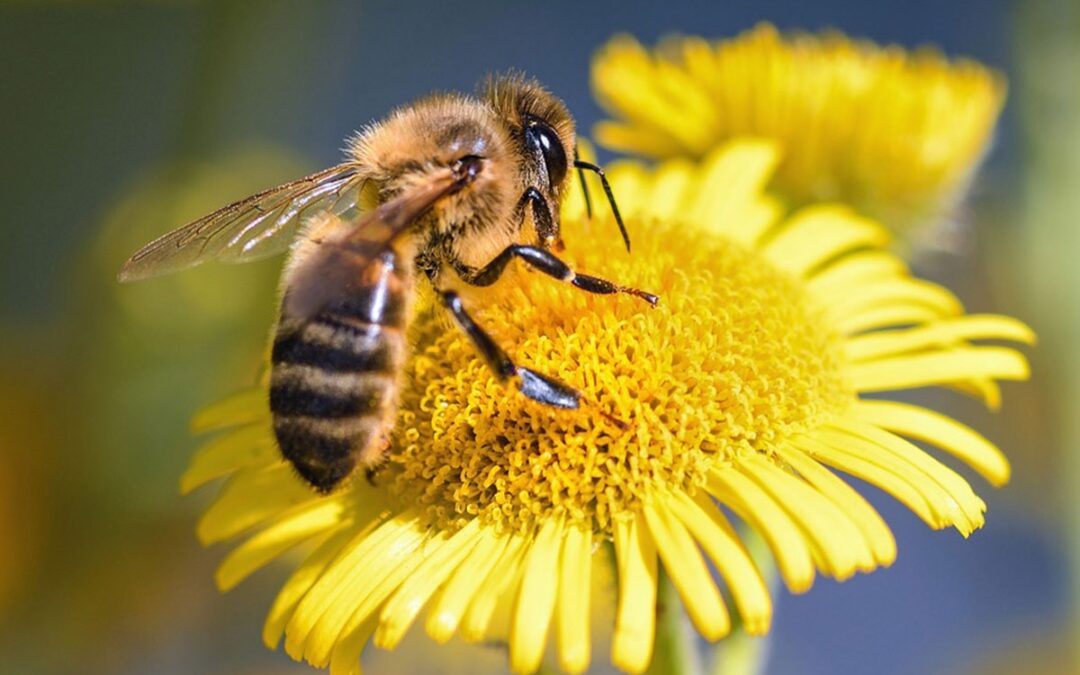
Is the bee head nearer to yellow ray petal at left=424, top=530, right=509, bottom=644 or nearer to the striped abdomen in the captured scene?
the striped abdomen

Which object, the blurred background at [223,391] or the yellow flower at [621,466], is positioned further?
the blurred background at [223,391]

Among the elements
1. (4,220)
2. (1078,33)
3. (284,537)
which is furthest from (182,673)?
(4,220)

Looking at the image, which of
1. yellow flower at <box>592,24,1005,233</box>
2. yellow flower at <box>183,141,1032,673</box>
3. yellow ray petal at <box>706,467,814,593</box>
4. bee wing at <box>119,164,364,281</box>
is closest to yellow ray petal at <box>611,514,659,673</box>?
yellow flower at <box>183,141,1032,673</box>

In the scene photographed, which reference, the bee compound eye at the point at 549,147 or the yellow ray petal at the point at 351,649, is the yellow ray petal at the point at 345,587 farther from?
the bee compound eye at the point at 549,147

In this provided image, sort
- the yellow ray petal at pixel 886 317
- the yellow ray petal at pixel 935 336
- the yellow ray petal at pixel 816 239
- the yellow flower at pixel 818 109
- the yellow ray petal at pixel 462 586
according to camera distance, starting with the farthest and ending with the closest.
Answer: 1. the yellow flower at pixel 818 109
2. the yellow ray petal at pixel 816 239
3. the yellow ray petal at pixel 886 317
4. the yellow ray petal at pixel 935 336
5. the yellow ray petal at pixel 462 586

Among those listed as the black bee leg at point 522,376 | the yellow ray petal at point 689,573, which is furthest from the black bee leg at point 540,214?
the yellow ray petal at point 689,573

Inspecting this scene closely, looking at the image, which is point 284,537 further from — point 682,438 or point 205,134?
point 205,134
